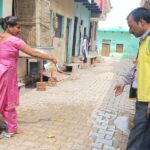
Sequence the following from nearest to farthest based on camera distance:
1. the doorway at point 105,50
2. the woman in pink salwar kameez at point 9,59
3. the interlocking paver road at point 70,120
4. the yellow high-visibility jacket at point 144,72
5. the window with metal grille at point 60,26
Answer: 1. the yellow high-visibility jacket at point 144,72
2. the woman in pink salwar kameez at point 9,59
3. the interlocking paver road at point 70,120
4. the window with metal grille at point 60,26
5. the doorway at point 105,50

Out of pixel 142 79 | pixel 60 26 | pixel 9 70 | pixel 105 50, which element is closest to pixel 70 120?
pixel 9 70

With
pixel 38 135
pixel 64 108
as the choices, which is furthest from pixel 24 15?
pixel 38 135

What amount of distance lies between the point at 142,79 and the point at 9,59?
7.10 ft

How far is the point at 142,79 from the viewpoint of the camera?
351 centimetres

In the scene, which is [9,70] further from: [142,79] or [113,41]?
[113,41]

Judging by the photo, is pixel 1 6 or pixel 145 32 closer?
pixel 145 32

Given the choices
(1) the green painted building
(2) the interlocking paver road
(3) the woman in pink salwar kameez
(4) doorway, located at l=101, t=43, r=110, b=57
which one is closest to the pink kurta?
(3) the woman in pink salwar kameez

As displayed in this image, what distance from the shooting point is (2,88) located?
5.04 metres

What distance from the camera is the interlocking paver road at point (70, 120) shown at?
5.17 meters

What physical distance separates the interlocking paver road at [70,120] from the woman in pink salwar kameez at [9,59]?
481mm

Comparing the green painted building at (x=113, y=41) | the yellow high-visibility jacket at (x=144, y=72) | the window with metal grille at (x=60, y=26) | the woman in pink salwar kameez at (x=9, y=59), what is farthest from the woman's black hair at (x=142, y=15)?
the green painted building at (x=113, y=41)

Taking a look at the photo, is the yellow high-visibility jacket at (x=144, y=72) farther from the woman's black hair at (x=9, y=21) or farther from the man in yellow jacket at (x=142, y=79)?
the woman's black hair at (x=9, y=21)

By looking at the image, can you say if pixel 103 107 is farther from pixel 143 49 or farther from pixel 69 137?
pixel 143 49

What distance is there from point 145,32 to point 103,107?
4.63 meters
